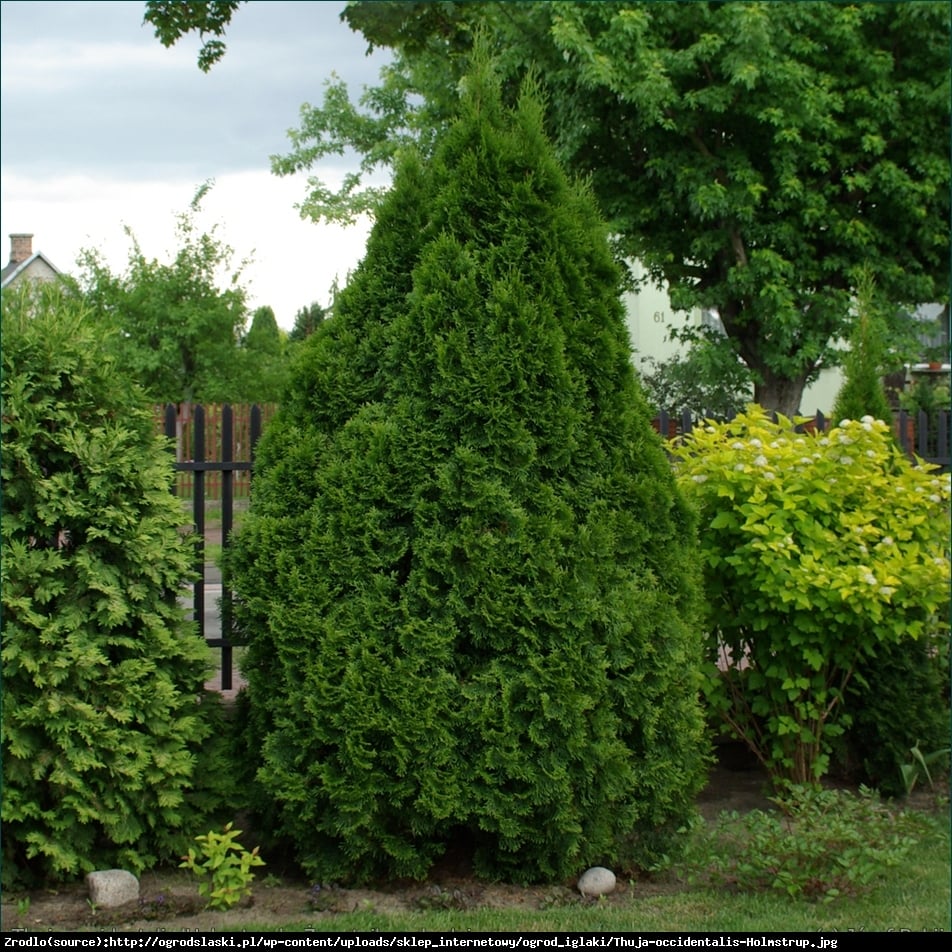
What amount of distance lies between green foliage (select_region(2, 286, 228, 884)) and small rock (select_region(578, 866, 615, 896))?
66.2 inches

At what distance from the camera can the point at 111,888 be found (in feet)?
12.5

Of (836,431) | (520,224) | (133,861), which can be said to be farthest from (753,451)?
(133,861)

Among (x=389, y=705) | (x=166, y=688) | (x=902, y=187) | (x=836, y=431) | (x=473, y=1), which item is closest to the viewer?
(x=389, y=705)

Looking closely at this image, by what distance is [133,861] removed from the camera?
3.96 meters

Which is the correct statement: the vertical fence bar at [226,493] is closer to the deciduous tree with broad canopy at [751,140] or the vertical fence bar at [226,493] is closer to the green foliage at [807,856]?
the green foliage at [807,856]

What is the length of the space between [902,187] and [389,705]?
54.2 ft

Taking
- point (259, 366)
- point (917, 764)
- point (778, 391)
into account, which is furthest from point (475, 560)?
point (259, 366)

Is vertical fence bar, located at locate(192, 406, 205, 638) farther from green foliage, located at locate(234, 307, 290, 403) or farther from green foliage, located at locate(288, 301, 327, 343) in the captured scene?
green foliage, located at locate(288, 301, 327, 343)

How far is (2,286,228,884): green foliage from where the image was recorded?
3742mm

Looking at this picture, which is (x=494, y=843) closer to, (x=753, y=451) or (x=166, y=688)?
(x=166, y=688)

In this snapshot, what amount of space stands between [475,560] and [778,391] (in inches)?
675

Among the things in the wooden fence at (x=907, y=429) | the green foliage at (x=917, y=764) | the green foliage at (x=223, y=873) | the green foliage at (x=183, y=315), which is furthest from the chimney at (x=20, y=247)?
the green foliage at (x=917, y=764)

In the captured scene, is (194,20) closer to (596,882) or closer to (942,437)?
(596,882)

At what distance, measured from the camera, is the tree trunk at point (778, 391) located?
19453 mm
